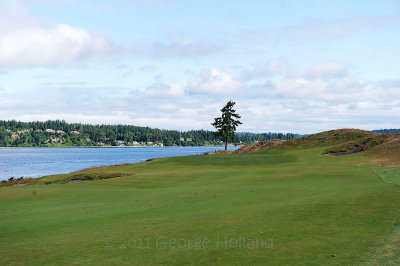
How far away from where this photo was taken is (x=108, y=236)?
14195 millimetres

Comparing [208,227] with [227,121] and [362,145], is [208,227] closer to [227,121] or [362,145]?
[362,145]

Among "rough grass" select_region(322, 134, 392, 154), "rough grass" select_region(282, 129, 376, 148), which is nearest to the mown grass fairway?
"rough grass" select_region(322, 134, 392, 154)

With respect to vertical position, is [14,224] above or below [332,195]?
below

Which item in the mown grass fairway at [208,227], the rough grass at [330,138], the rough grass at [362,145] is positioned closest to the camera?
the mown grass fairway at [208,227]

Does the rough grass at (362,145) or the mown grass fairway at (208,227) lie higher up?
the rough grass at (362,145)

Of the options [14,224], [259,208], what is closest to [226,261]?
[259,208]

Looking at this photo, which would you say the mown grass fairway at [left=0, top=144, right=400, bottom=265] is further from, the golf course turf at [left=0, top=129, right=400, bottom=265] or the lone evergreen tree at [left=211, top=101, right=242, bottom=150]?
the lone evergreen tree at [left=211, top=101, right=242, bottom=150]

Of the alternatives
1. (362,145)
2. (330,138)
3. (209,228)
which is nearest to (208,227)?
(209,228)

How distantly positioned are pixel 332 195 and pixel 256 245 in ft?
33.0

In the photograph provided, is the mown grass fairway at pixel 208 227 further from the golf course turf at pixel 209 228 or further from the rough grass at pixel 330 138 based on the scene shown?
the rough grass at pixel 330 138

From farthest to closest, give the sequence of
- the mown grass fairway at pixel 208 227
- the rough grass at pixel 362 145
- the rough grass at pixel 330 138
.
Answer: the rough grass at pixel 330 138 < the rough grass at pixel 362 145 < the mown grass fairway at pixel 208 227

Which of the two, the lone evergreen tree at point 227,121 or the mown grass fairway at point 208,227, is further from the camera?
the lone evergreen tree at point 227,121

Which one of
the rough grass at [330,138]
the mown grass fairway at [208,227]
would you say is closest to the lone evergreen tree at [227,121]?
the rough grass at [330,138]

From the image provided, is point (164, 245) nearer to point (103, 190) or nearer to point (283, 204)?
point (283, 204)
